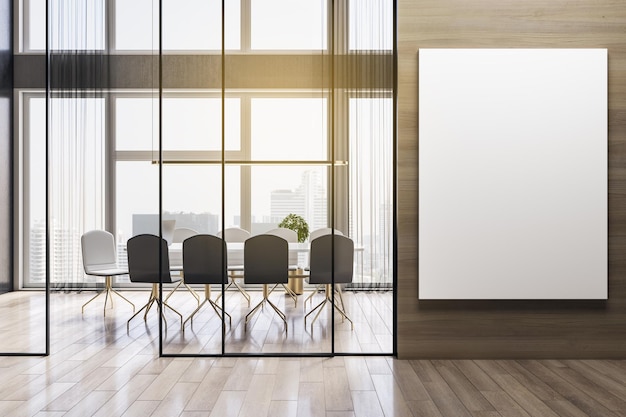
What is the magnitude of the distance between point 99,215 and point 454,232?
16.3 ft

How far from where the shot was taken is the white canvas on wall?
13.1 ft

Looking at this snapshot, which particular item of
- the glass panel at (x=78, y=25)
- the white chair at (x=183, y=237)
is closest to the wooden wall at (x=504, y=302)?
the white chair at (x=183, y=237)

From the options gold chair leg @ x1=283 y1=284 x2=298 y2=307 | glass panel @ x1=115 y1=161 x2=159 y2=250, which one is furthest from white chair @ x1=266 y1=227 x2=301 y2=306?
glass panel @ x1=115 y1=161 x2=159 y2=250

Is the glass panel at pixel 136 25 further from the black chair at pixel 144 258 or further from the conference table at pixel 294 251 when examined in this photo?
the conference table at pixel 294 251

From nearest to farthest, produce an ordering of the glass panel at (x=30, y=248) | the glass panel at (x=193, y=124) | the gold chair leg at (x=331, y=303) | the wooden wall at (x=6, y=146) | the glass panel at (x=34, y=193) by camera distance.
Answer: the gold chair leg at (x=331, y=303) < the glass panel at (x=30, y=248) < the glass panel at (x=193, y=124) < the wooden wall at (x=6, y=146) < the glass panel at (x=34, y=193)

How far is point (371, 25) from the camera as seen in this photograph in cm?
439

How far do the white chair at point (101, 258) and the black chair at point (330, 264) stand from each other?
98.5 inches

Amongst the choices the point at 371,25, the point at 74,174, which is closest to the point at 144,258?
the point at 74,174

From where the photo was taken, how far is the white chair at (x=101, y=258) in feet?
18.7

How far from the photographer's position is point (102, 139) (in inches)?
275

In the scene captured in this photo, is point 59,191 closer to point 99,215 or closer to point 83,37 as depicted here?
point 99,215

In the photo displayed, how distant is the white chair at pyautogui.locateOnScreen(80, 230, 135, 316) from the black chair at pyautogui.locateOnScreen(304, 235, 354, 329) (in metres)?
2.50

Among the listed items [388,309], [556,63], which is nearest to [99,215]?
[388,309]

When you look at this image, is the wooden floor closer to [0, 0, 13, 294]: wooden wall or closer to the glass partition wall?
the glass partition wall
